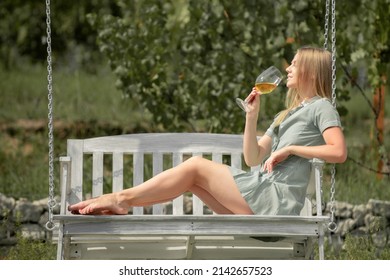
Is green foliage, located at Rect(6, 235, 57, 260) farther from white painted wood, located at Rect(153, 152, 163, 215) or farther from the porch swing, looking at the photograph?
white painted wood, located at Rect(153, 152, 163, 215)

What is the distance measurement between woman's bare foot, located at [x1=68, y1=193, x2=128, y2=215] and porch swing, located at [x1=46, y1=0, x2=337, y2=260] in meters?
0.10

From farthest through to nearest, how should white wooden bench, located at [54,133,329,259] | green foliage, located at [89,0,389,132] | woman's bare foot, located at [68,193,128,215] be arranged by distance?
1. green foliage, located at [89,0,389,132]
2. woman's bare foot, located at [68,193,128,215]
3. white wooden bench, located at [54,133,329,259]

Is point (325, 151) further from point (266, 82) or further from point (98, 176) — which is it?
point (98, 176)

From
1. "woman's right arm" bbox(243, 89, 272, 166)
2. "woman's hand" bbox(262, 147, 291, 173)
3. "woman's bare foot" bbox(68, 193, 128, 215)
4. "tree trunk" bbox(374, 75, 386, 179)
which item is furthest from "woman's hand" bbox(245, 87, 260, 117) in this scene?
"tree trunk" bbox(374, 75, 386, 179)

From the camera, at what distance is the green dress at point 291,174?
4.30 m

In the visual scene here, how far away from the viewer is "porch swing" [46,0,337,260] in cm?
405

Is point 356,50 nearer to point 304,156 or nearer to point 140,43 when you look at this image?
point 140,43

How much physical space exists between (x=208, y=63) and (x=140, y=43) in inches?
20.6

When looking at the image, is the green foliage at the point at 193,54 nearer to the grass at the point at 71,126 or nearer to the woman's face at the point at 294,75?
the grass at the point at 71,126

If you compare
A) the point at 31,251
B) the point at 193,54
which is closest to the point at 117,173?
the point at 31,251

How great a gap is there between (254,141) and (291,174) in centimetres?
21

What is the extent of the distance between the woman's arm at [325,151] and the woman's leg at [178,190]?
0.20 meters

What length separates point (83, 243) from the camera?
445 cm
